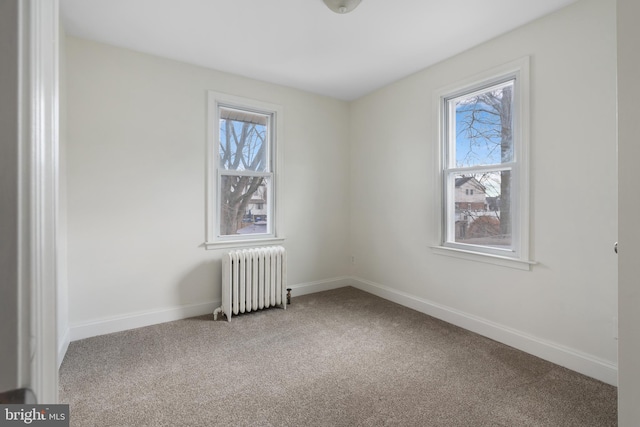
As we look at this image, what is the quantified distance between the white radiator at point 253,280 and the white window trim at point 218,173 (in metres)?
0.21

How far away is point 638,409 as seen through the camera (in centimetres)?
96

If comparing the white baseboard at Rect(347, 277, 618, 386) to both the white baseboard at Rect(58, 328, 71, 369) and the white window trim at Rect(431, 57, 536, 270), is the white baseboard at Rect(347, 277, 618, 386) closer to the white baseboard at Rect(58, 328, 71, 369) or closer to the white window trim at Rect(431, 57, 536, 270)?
the white window trim at Rect(431, 57, 536, 270)

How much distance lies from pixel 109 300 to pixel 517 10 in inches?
164

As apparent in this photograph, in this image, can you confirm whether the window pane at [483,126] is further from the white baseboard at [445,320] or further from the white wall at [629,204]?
the white wall at [629,204]

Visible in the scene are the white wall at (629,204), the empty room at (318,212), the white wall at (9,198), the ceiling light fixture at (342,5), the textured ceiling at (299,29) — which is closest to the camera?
the white wall at (9,198)

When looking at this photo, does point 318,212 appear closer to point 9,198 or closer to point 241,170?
point 241,170

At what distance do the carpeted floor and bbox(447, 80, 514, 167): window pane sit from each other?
165 centimetres

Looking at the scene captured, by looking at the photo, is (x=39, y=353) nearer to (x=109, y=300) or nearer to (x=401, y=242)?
(x=109, y=300)

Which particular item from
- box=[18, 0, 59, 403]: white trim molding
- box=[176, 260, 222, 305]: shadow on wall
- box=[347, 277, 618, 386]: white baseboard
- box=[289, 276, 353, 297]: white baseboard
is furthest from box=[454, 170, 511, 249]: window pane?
box=[18, 0, 59, 403]: white trim molding

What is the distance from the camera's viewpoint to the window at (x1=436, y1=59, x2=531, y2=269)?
2.61m

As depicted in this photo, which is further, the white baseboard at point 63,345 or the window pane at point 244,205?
the window pane at point 244,205

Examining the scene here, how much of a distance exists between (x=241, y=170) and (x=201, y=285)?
4.42ft

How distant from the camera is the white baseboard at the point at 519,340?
215 cm

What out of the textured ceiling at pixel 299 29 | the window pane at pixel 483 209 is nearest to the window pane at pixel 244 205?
the textured ceiling at pixel 299 29
